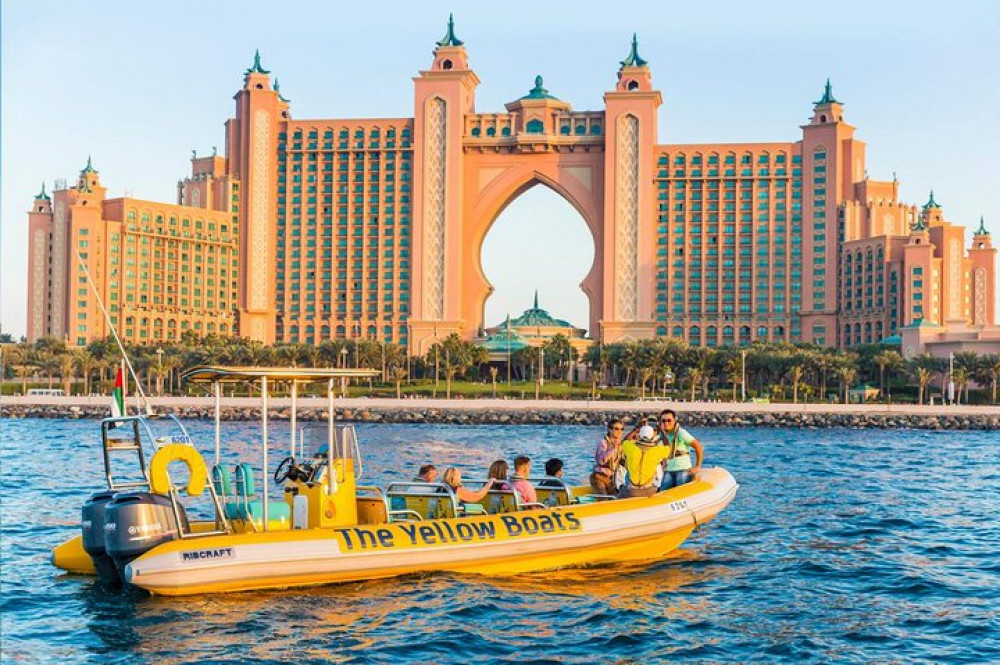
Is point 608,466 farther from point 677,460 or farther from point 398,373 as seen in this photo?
point 398,373

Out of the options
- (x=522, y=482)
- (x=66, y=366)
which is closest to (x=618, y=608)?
(x=522, y=482)

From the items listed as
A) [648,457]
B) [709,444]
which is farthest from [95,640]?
[709,444]

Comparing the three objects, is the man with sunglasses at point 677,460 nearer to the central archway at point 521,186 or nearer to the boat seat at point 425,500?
the boat seat at point 425,500

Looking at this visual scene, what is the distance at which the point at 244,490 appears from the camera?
59.0 ft

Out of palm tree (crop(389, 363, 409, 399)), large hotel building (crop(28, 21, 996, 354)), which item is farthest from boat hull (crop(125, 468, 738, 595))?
large hotel building (crop(28, 21, 996, 354))

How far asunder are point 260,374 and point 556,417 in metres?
61.2

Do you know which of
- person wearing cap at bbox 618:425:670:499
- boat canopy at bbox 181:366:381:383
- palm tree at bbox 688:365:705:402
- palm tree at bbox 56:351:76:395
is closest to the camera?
boat canopy at bbox 181:366:381:383

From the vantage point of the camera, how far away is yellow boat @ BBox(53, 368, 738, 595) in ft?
53.9

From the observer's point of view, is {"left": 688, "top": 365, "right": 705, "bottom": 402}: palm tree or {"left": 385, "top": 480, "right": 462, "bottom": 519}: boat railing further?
{"left": 688, "top": 365, "right": 705, "bottom": 402}: palm tree

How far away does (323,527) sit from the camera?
17594mm

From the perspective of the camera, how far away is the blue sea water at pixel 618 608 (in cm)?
1448

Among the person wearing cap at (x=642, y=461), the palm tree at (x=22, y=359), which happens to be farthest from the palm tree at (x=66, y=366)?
the person wearing cap at (x=642, y=461)

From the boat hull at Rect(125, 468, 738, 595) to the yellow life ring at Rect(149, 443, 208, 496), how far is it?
868 millimetres

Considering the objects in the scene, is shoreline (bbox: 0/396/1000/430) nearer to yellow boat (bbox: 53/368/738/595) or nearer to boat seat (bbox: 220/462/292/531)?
yellow boat (bbox: 53/368/738/595)
